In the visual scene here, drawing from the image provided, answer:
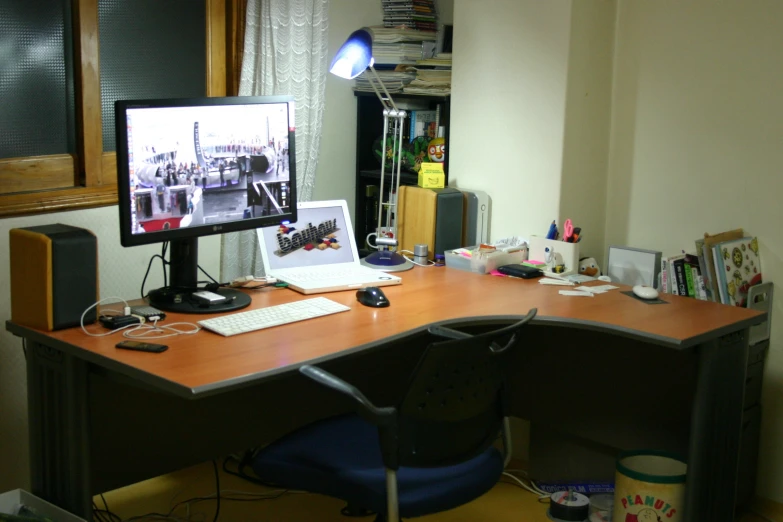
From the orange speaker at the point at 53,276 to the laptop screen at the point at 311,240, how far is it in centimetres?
64

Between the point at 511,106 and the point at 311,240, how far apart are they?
91 centimetres

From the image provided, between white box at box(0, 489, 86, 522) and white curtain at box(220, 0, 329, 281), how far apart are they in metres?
1.20

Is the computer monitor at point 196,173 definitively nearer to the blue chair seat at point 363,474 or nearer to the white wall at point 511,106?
the blue chair seat at point 363,474

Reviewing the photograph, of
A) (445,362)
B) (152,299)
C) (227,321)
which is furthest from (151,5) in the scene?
(445,362)

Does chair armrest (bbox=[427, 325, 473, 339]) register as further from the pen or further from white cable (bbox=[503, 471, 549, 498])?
white cable (bbox=[503, 471, 549, 498])

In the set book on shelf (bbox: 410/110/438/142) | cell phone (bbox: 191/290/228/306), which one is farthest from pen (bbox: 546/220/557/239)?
cell phone (bbox: 191/290/228/306)

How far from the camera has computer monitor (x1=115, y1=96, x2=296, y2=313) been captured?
7.37 ft

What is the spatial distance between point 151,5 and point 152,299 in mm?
1105

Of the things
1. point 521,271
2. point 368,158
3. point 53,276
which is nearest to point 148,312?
point 53,276

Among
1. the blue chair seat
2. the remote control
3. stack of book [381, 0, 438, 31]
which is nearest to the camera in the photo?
the blue chair seat

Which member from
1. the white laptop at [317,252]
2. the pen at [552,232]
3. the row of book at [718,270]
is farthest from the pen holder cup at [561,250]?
the white laptop at [317,252]

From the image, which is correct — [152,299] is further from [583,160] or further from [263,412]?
[583,160]

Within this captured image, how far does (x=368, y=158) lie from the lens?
388 centimetres

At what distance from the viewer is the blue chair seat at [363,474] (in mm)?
2035
